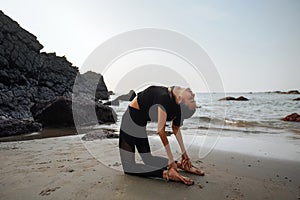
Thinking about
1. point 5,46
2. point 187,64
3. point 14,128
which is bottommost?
point 14,128

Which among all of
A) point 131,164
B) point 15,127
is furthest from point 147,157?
point 15,127

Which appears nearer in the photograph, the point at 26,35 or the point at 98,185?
the point at 98,185

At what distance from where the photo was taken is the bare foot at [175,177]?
266cm

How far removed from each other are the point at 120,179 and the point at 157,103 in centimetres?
114

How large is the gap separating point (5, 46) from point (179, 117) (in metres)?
18.5

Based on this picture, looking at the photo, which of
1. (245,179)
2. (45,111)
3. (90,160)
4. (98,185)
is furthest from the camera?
(45,111)

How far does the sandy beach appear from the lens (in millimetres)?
2385

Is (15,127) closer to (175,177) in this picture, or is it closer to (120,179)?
(120,179)

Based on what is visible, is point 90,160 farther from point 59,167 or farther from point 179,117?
point 179,117

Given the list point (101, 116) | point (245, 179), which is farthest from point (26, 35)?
point (245, 179)

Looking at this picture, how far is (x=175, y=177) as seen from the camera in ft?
8.94

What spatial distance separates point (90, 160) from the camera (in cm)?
383

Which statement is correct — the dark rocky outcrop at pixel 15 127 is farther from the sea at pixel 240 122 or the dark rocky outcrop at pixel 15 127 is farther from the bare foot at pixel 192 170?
the bare foot at pixel 192 170

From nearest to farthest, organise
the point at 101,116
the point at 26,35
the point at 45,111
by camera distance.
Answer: the point at 45,111 → the point at 101,116 → the point at 26,35
